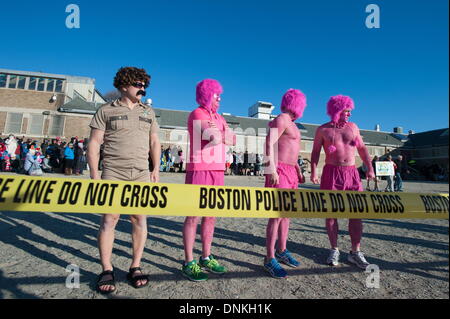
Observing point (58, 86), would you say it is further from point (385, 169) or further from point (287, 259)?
point (385, 169)

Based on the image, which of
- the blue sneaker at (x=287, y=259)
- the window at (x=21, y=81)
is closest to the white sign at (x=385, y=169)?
the blue sneaker at (x=287, y=259)

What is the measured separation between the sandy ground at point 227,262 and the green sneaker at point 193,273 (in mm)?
53

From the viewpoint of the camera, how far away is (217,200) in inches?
69.1

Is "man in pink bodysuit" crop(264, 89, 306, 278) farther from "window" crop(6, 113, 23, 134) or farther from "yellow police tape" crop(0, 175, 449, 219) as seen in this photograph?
"window" crop(6, 113, 23, 134)

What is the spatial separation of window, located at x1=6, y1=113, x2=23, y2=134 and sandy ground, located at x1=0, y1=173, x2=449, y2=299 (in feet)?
→ 78.8

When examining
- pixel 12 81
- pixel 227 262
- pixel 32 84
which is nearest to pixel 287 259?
pixel 227 262

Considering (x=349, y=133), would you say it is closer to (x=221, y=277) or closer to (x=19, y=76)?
(x=221, y=277)

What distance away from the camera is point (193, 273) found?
6.79 ft

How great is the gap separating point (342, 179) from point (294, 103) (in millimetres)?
1047

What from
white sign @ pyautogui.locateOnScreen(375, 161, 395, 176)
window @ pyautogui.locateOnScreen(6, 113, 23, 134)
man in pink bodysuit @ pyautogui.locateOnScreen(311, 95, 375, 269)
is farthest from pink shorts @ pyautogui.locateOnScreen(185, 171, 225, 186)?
window @ pyautogui.locateOnScreen(6, 113, 23, 134)

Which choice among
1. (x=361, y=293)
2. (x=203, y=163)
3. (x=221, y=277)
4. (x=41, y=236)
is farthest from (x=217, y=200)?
(x=41, y=236)

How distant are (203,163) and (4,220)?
4.19 metres

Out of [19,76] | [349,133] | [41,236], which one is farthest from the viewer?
[19,76]

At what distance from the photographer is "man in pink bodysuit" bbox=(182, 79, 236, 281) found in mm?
2168
